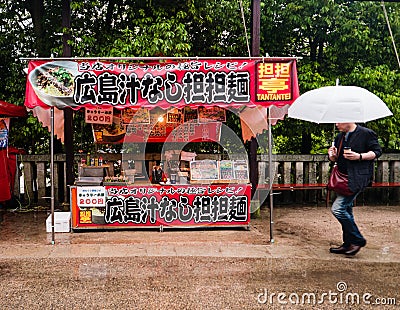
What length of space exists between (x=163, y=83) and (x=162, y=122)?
72.3 inches

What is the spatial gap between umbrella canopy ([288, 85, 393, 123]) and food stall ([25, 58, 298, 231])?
2.92ft

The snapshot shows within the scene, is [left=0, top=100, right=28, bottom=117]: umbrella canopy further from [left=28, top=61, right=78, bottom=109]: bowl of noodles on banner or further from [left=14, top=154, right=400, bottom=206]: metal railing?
[left=28, top=61, right=78, bottom=109]: bowl of noodles on banner

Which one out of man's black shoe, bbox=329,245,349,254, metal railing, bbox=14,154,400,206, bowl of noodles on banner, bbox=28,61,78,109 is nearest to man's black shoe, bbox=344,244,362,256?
man's black shoe, bbox=329,245,349,254

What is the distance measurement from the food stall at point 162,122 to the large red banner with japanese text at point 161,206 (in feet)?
0.05

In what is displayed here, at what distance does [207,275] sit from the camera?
561cm

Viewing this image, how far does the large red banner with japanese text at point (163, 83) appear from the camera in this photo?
688 centimetres

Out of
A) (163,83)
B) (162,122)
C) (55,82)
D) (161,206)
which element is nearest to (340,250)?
(161,206)

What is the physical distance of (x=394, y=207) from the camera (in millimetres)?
10281

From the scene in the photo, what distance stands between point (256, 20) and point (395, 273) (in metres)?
4.80

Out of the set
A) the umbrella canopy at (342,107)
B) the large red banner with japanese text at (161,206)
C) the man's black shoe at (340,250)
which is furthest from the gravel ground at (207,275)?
the umbrella canopy at (342,107)

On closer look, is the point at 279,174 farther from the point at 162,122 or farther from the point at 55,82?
the point at 55,82

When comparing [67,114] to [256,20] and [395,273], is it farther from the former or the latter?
[395,273]

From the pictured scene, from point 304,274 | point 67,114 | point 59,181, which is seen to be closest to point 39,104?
point 67,114

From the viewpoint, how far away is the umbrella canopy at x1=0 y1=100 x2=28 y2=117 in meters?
8.61
